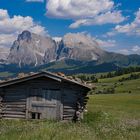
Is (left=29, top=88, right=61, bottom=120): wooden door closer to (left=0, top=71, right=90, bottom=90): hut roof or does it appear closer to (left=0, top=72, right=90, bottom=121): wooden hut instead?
(left=0, top=72, right=90, bottom=121): wooden hut

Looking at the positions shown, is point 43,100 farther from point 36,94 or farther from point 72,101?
point 72,101

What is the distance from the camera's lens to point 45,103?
31.3 m

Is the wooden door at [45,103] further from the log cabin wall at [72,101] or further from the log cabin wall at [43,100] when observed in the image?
the log cabin wall at [72,101]

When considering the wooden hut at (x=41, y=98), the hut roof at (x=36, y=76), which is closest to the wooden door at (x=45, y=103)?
the wooden hut at (x=41, y=98)

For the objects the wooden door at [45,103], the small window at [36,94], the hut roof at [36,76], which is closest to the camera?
the hut roof at [36,76]

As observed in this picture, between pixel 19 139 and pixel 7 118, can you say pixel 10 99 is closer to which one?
pixel 7 118

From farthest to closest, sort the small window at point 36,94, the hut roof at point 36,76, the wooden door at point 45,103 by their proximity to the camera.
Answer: the small window at point 36,94
the wooden door at point 45,103
the hut roof at point 36,76

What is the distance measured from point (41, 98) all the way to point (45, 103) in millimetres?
504

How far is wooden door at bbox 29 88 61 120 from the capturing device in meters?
31.2

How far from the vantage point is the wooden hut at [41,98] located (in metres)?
31.2

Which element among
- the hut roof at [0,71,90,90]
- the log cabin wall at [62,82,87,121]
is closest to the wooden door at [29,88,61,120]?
the log cabin wall at [62,82,87,121]

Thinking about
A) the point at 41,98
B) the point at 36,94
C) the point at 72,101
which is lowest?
the point at 72,101

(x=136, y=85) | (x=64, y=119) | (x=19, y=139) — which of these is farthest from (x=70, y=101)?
(x=136, y=85)

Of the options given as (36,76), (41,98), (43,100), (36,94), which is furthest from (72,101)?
(36,76)
